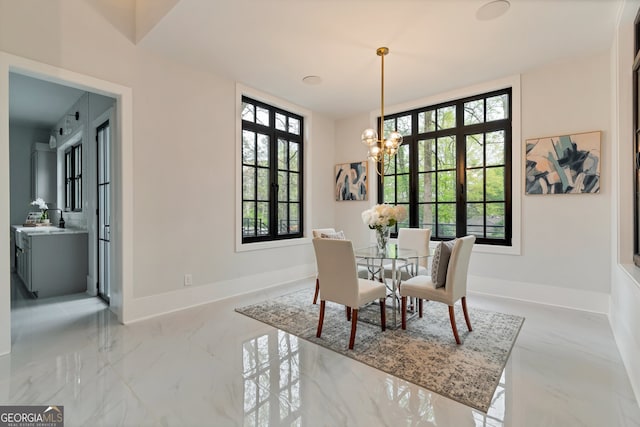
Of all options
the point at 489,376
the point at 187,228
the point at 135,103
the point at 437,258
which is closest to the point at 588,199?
the point at 437,258

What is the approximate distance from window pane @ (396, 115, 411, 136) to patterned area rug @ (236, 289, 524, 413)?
274cm

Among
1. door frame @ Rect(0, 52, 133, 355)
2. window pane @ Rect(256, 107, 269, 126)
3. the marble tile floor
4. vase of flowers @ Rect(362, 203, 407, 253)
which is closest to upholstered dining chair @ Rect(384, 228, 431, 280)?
vase of flowers @ Rect(362, 203, 407, 253)

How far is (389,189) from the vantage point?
5.02 m

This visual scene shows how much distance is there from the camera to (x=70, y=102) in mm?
4695

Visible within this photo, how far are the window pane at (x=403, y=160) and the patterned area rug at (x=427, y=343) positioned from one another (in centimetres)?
223

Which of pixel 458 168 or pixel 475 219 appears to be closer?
pixel 475 219

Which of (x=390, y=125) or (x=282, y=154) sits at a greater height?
(x=390, y=125)

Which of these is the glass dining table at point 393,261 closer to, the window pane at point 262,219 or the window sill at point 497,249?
the window sill at point 497,249

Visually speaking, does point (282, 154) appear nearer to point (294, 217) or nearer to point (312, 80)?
point (294, 217)

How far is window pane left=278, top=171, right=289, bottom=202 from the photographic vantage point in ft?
15.7

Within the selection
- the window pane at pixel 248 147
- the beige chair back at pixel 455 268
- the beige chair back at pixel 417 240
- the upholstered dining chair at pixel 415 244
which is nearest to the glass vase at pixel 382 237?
the upholstered dining chair at pixel 415 244

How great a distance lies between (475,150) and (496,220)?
39.4 inches

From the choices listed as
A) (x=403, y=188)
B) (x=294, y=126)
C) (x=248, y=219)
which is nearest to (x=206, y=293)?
(x=248, y=219)

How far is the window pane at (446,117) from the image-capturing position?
172 inches
